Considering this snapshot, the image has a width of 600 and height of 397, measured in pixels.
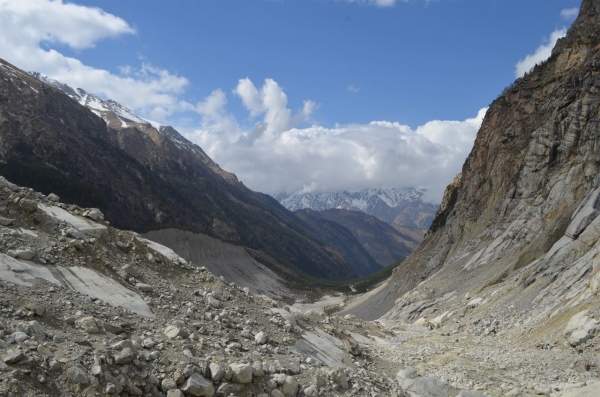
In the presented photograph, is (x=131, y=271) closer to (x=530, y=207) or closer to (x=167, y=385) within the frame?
(x=167, y=385)

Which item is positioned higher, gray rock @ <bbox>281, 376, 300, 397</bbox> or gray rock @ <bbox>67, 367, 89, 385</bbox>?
gray rock @ <bbox>67, 367, 89, 385</bbox>

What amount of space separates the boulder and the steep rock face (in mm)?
2991

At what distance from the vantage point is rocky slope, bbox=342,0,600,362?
24088 mm

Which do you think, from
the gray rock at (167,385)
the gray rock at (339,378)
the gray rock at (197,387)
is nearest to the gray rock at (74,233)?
the gray rock at (167,385)

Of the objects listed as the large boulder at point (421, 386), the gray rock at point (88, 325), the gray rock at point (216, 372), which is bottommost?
the large boulder at point (421, 386)

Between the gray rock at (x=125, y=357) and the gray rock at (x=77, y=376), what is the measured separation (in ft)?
2.80

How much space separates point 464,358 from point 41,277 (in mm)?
18228

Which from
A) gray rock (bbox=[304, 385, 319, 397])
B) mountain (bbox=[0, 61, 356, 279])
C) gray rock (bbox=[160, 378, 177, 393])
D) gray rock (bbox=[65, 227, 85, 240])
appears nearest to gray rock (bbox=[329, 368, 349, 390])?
gray rock (bbox=[304, 385, 319, 397])

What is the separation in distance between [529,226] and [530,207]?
3910mm

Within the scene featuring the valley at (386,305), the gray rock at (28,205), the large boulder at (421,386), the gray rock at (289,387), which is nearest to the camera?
the valley at (386,305)

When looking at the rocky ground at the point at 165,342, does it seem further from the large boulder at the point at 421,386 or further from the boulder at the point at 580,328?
the boulder at the point at 580,328

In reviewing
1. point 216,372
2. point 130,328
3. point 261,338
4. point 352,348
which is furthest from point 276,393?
point 352,348

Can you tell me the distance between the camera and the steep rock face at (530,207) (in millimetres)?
27562

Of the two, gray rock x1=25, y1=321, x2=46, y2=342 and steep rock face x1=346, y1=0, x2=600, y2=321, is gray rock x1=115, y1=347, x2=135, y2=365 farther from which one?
steep rock face x1=346, y1=0, x2=600, y2=321
